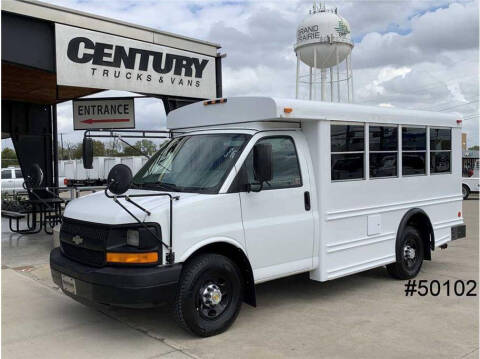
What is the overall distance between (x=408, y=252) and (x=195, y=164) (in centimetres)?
367

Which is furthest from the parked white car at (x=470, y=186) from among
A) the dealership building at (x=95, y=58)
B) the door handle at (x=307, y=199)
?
the door handle at (x=307, y=199)

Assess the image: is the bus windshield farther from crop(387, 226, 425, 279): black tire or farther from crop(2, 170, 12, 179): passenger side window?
crop(2, 170, 12, 179): passenger side window

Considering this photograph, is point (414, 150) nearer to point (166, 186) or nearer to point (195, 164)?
point (195, 164)

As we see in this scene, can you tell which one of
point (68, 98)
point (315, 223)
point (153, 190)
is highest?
point (68, 98)

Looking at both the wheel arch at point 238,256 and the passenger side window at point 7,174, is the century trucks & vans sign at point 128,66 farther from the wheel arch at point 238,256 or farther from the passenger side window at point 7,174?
the passenger side window at point 7,174

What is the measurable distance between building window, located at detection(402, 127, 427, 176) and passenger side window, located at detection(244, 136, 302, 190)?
210 cm

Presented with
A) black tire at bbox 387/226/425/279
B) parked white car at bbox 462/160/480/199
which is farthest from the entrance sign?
parked white car at bbox 462/160/480/199

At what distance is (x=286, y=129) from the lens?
5.77 m

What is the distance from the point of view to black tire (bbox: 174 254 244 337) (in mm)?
4695

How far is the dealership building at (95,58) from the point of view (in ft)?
27.7

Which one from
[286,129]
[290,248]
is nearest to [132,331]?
[290,248]

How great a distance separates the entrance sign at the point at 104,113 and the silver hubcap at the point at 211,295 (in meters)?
6.96

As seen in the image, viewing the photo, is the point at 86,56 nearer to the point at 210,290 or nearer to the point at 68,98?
the point at 68,98

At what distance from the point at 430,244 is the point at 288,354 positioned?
13.0 ft
